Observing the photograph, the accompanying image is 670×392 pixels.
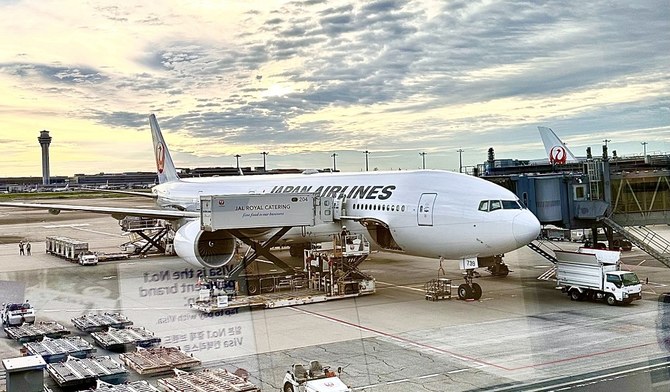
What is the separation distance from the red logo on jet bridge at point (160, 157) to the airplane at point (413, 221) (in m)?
12.1

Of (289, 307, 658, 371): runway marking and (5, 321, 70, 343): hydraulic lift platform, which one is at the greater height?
(5, 321, 70, 343): hydraulic lift platform

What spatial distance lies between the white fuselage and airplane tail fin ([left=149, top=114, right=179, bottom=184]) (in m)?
15.2

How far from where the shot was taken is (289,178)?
28.7 m

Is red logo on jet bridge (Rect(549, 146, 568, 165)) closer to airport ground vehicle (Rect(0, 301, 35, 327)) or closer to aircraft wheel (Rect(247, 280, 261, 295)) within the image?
aircraft wheel (Rect(247, 280, 261, 295))

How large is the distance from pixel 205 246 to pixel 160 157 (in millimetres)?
19071

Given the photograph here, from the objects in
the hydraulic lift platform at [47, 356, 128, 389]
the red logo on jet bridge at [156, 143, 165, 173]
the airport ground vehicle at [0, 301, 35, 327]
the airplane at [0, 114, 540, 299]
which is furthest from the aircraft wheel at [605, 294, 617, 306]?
the red logo on jet bridge at [156, 143, 165, 173]

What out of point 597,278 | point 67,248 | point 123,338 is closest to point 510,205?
point 597,278

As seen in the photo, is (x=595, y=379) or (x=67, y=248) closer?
(x=595, y=379)

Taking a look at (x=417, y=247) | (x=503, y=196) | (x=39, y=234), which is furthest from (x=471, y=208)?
(x=39, y=234)

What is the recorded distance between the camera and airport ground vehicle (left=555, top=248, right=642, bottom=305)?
19188mm

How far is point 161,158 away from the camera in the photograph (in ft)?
130

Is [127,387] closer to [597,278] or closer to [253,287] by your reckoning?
[253,287]

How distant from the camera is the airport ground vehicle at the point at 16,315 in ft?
57.1

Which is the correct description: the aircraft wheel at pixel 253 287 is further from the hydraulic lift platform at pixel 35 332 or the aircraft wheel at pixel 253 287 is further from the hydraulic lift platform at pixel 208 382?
the hydraulic lift platform at pixel 208 382
